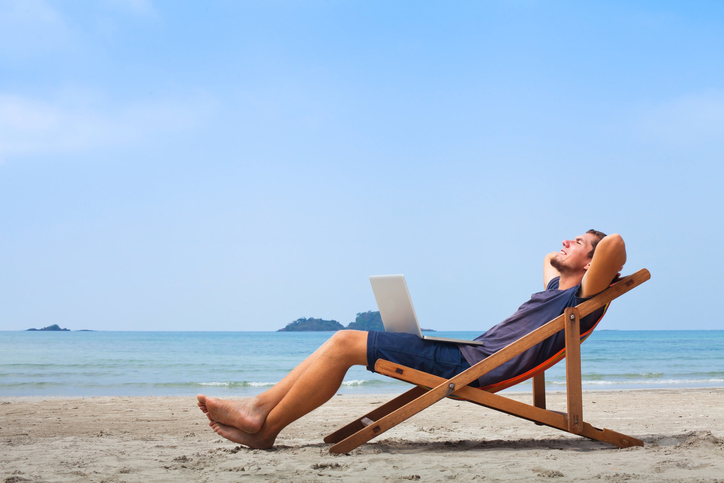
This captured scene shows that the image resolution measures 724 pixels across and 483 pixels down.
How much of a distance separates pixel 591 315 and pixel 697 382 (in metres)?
10.6

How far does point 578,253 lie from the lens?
359cm

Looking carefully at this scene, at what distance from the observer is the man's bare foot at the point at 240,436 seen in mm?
3352

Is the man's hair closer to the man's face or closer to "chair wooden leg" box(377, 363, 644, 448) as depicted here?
the man's face

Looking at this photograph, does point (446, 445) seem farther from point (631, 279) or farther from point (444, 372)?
point (631, 279)

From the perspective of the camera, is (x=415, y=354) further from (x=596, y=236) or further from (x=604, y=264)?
(x=596, y=236)

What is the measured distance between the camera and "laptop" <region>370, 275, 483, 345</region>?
3.24 meters

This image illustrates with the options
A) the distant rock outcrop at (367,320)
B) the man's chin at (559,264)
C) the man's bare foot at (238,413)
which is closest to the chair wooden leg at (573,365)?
the man's chin at (559,264)

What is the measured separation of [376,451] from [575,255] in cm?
177

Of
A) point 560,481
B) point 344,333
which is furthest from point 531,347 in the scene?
point 344,333

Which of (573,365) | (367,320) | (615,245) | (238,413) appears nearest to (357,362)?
(238,413)

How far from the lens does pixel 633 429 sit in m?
4.53

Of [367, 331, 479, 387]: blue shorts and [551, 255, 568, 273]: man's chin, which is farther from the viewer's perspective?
[551, 255, 568, 273]: man's chin

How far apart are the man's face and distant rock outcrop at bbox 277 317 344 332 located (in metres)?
67.7

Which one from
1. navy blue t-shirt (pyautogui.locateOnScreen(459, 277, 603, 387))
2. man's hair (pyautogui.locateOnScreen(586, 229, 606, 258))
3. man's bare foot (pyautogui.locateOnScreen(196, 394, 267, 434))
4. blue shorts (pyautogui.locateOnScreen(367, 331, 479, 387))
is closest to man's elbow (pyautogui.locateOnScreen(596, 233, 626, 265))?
navy blue t-shirt (pyautogui.locateOnScreen(459, 277, 603, 387))
